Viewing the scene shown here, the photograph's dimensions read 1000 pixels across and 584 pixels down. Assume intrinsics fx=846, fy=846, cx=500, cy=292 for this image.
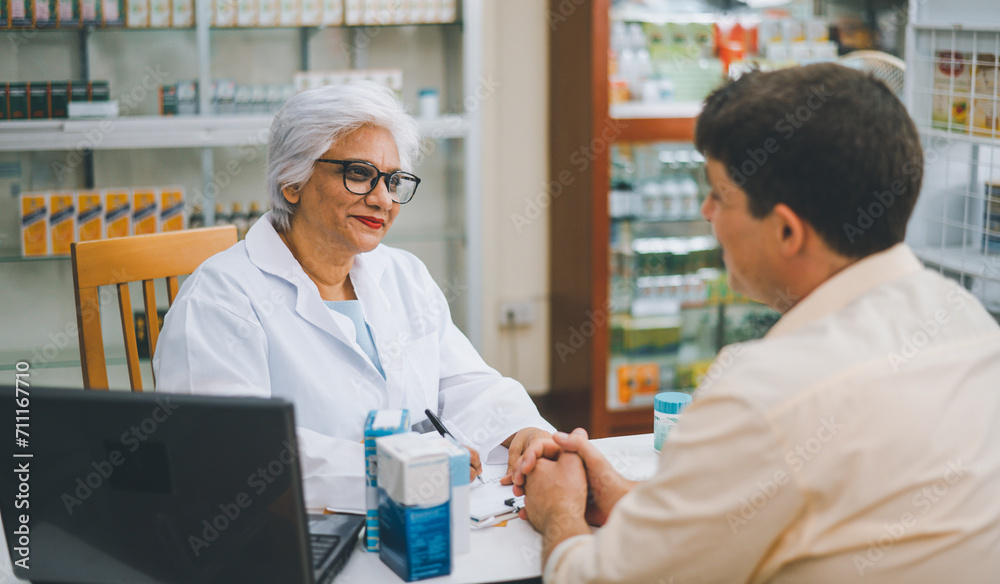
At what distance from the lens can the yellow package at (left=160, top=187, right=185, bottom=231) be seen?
305 centimetres

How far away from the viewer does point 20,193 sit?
3.00 meters

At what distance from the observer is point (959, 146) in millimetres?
2725

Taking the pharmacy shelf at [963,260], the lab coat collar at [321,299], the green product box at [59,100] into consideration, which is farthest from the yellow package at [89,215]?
the pharmacy shelf at [963,260]

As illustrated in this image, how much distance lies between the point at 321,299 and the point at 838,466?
1.15 m

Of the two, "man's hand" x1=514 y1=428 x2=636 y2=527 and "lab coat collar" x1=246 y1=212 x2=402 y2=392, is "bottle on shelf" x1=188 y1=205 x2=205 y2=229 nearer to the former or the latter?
"lab coat collar" x1=246 y1=212 x2=402 y2=392

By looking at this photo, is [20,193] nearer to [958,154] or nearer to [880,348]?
[880,348]

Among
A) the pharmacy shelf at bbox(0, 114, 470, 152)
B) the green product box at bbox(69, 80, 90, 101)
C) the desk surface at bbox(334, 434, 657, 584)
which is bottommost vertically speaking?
the desk surface at bbox(334, 434, 657, 584)

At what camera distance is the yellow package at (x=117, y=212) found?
3010 millimetres

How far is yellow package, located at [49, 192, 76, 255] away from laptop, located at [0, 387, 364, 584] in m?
2.14

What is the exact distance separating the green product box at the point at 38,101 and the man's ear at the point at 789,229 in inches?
107

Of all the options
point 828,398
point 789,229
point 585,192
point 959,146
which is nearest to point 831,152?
point 789,229

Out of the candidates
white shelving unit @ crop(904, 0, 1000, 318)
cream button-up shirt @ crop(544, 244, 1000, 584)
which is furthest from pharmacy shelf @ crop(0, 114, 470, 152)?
cream button-up shirt @ crop(544, 244, 1000, 584)

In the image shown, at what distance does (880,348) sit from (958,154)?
2.16 meters

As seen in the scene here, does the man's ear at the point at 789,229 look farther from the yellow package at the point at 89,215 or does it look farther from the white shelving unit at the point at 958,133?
the yellow package at the point at 89,215
